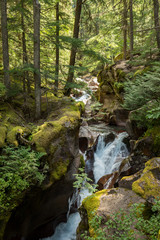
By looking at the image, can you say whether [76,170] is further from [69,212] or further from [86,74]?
[86,74]

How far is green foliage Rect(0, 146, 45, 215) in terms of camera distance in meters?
4.45

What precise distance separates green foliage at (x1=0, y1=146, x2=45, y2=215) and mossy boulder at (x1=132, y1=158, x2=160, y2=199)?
3.23 meters

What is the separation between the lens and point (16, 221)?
516 cm

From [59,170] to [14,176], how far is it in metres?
2.25

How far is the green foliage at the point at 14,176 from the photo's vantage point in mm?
4449

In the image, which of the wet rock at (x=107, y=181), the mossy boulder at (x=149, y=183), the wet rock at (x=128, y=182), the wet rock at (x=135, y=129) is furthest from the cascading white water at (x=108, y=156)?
the mossy boulder at (x=149, y=183)

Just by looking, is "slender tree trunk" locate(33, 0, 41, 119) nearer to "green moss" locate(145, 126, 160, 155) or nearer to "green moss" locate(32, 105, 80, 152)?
"green moss" locate(32, 105, 80, 152)

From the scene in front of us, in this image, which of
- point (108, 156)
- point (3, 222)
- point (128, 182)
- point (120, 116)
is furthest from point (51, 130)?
point (120, 116)

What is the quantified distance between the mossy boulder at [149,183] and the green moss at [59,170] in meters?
3.10

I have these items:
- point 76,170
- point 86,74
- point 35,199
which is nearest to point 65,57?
point 76,170

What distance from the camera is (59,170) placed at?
6629 millimetres

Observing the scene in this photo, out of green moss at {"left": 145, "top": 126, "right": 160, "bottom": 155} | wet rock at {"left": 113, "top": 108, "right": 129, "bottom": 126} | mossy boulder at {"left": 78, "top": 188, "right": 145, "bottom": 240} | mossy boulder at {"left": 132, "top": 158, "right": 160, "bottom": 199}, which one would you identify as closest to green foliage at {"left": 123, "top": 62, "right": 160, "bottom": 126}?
green moss at {"left": 145, "top": 126, "right": 160, "bottom": 155}

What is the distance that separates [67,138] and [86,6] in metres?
9.42

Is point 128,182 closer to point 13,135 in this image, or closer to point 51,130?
point 51,130
